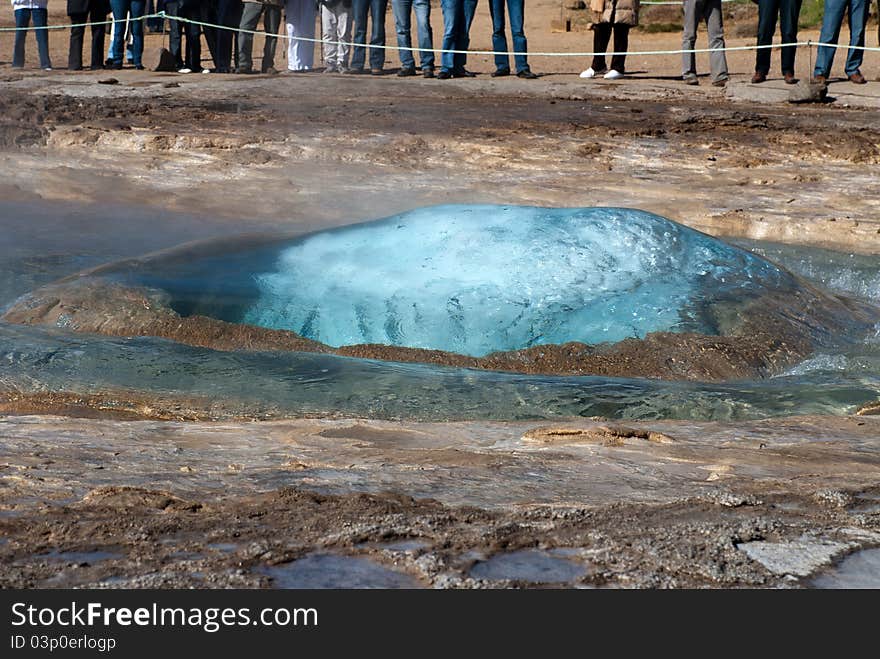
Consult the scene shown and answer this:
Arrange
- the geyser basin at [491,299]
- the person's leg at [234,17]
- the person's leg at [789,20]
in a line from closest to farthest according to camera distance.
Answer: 1. the geyser basin at [491,299]
2. the person's leg at [789,20]
3. the person's leg at [234,17]

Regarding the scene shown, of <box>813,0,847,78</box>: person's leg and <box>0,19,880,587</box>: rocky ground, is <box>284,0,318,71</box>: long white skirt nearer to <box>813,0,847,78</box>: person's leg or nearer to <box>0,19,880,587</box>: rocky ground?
<box>813,0,847,78</box>: person's leg

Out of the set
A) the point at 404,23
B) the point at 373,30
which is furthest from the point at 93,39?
the point at 404,23

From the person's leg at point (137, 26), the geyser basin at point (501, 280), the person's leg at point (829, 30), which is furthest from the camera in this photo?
the person's leg at point (137, 26)

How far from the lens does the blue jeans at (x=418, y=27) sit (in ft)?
41.1

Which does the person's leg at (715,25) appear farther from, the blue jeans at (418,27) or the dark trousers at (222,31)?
the dark trousers at (222,31)

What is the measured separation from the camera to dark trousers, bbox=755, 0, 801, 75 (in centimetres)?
1157

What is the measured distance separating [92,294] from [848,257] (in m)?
4.09

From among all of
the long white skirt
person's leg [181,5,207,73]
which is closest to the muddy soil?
the long white skirt

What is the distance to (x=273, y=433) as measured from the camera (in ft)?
12.0

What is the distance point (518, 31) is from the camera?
41.5ft

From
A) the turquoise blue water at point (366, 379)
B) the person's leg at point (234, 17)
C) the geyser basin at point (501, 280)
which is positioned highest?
the person's leg at point (234, 17)

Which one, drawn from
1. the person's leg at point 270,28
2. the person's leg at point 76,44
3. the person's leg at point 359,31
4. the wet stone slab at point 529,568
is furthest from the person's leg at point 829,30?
the wet stone slab at point 529,568

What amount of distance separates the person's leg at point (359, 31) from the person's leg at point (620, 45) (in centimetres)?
254

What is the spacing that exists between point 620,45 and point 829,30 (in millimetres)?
2247
